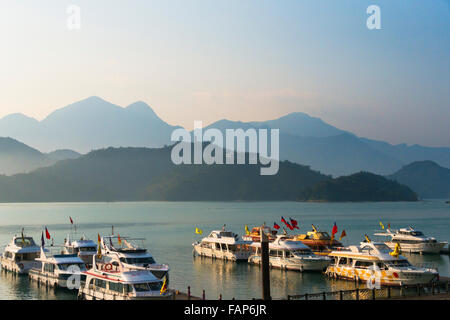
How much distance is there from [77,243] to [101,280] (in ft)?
70.7

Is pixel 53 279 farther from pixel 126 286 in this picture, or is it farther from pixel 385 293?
pixel 385 293

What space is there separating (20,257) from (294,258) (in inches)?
1118

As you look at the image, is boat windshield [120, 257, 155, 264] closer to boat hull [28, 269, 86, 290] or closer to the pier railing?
boat hull [28, 269, 86, 290]

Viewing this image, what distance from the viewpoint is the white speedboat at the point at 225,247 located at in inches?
2655

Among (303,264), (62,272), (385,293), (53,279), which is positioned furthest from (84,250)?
(385,293)

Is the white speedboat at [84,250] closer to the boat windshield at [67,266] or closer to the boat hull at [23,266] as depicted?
the boat hull at [23,266]

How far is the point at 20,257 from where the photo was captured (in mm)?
57156

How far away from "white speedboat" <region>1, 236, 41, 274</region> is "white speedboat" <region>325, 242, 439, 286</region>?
98.2 feet

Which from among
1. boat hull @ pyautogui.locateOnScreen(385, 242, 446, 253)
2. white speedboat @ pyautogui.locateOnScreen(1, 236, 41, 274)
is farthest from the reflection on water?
boat hull @ pyautogui.locateOnScreen(385, 242, 446, 253)

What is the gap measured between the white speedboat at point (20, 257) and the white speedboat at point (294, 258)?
24.7 m

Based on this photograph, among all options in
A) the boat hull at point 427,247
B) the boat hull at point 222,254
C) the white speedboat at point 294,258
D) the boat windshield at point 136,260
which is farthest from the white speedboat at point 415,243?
the boat windshield at point 136,260
